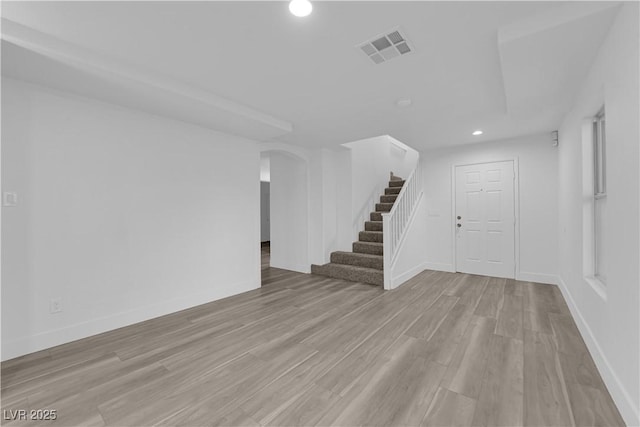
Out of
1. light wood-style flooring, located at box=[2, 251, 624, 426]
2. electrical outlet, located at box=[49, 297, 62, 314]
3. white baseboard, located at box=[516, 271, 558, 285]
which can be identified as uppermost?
electrical outlet, located at box=[49, 297, 62, 314]

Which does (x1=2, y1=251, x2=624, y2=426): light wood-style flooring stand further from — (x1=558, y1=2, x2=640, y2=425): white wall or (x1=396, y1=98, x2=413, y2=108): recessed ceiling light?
(x1=396, y1=98, x2=413, y2=108): recessed ceiling light

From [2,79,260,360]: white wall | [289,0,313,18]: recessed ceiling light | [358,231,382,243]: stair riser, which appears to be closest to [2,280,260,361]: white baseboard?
[2,79,260,360]: white wall

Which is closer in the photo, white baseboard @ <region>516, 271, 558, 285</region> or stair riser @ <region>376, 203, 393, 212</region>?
white baseboard @ <region>516, 271, 558, 285</region>

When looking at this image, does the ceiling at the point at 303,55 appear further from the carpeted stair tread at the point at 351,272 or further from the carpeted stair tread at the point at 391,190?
the carpeted stair tread at the point at 391,190

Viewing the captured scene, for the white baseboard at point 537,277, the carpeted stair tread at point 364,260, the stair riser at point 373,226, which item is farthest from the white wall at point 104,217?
the white baseboard at point 537,277

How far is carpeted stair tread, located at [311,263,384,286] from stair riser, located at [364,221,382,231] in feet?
4.10

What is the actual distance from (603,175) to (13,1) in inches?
183

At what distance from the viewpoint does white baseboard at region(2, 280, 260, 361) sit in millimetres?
2404

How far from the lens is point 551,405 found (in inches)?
68.5

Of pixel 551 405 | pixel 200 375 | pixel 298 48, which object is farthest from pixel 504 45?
pixel 200 375

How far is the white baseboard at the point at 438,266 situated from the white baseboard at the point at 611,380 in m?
2.53

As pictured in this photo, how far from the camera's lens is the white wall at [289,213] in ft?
18.4

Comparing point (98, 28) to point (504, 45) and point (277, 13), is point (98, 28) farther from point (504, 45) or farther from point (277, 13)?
point (504, 45)

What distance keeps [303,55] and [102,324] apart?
3338 millimetres
